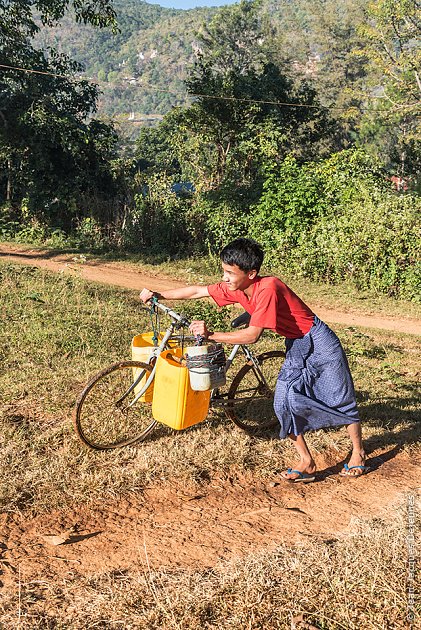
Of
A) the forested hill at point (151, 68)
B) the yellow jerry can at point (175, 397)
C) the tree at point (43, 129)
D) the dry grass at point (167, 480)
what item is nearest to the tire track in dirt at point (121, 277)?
the dry grass at point (167, 480)

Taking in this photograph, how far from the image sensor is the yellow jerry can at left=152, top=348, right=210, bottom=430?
14.0ft

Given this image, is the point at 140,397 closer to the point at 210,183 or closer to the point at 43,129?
the point at 43,129

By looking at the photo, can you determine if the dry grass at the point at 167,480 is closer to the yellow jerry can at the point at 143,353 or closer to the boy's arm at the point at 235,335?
the yellow jerry can at the point at 143,353

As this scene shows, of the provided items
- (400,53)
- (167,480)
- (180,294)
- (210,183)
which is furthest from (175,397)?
(400,53)

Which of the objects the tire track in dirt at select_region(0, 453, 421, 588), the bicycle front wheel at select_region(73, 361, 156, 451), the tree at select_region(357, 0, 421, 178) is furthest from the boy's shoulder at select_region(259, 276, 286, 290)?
the tree at select_region(357, 0, 421, 178)

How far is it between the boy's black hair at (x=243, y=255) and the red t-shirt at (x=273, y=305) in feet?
0.51

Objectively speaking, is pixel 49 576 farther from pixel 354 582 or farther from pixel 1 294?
pixel 1 294

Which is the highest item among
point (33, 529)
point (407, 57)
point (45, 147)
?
point (407, 57)

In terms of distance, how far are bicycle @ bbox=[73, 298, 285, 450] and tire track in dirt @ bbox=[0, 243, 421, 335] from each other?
517 cm

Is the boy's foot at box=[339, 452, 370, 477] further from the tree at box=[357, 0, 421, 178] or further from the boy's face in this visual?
the tree at box=[357, 0, 421, 178]

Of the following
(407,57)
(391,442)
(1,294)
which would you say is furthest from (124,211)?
(407,57)

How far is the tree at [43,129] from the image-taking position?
16.3 metres

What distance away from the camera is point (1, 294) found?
29.0 feet

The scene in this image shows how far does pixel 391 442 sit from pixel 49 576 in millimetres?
3169
